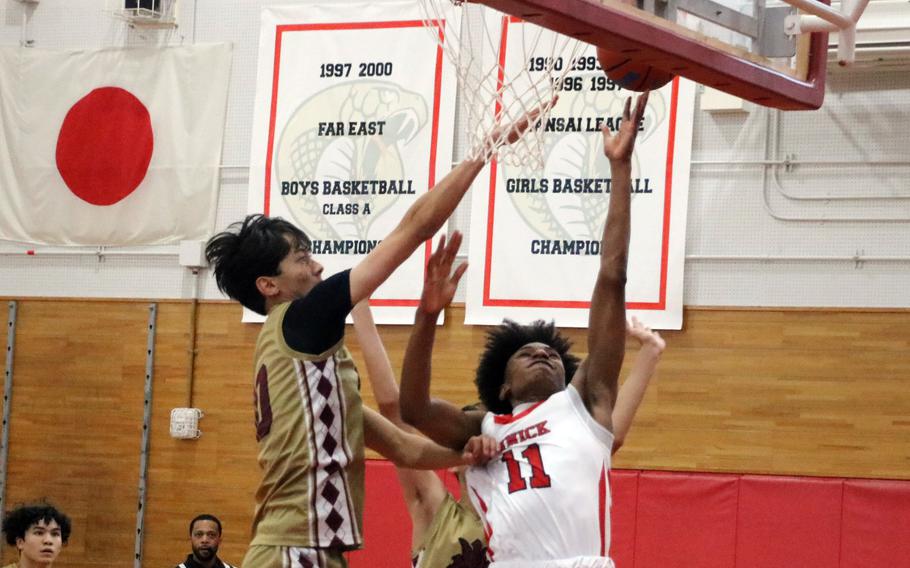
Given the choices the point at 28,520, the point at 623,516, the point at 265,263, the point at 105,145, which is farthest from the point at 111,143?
the point at 265,263

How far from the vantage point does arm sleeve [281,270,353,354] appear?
13.7ft

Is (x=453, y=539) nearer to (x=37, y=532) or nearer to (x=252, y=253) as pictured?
(x=252, y=253)

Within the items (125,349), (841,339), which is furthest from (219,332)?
(841,339)

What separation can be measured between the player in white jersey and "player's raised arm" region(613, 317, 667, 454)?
0.59m

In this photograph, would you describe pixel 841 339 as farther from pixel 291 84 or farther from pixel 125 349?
pixel 125 349

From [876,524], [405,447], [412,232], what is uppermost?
[412,232]

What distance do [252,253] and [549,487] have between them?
134 centimetres

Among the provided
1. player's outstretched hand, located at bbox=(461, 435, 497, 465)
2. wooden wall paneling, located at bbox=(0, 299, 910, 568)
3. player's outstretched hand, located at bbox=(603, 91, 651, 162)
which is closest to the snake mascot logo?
wooden wall paneling, located at bbox=(0, 299, 910, 568)

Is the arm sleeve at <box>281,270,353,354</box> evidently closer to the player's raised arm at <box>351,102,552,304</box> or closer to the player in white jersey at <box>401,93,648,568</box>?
the player's raised arm at <box>351,102,552,304</box>

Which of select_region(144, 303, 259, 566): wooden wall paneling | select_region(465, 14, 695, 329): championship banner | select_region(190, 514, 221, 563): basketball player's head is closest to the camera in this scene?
select_region(190, 514, 221, 563): basketball player's head

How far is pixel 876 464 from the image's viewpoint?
10.3m

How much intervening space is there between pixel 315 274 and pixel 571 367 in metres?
1.39

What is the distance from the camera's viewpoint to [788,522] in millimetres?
10297

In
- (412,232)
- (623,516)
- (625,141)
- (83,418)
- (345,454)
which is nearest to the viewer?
(412,232)
